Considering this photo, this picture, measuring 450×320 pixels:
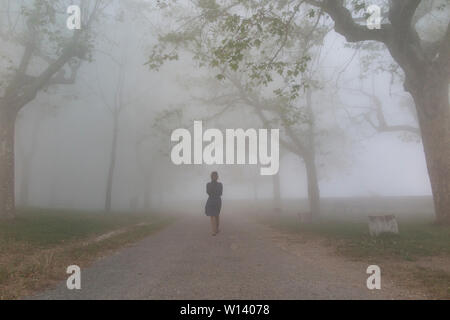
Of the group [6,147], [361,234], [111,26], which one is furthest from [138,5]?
[361,234]

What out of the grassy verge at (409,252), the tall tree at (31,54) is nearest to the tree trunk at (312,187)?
the grassy verge at (409,252)

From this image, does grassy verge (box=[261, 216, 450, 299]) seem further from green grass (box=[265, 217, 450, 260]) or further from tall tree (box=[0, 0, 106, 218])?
tall tree (box=[0, 0, 106, 218])

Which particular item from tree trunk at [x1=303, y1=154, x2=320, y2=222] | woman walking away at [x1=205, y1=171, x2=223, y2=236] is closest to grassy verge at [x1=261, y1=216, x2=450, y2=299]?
woman walking away at [x1=205, y1=171, x2=223, y2=236]

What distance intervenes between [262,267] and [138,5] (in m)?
20.9

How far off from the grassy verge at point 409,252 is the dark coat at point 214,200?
12.9 ft

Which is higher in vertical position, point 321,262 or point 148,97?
point 148,97

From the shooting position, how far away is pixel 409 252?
25.1ft

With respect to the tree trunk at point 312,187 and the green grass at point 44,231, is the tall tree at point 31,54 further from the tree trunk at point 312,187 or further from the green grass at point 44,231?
the tree trunk at point 312,187

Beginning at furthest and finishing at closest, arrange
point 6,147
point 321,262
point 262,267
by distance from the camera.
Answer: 1. point 6,147
2. point 321,262
3. point 262,267

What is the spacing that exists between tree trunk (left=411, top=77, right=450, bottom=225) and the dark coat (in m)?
8.11

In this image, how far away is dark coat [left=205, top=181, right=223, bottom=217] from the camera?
37.5 ft

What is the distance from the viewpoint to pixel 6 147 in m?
13.0

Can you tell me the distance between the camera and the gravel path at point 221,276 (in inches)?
180
